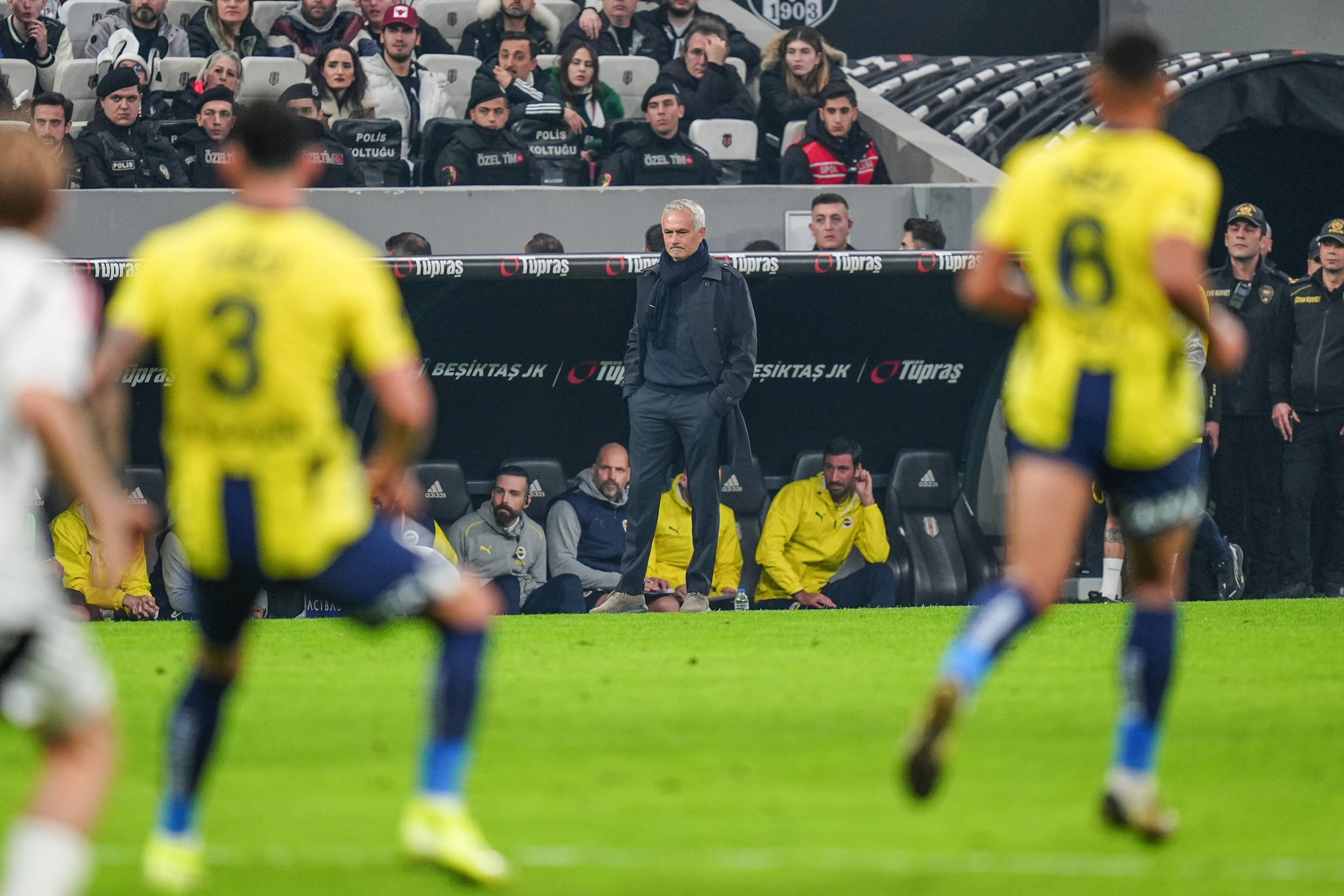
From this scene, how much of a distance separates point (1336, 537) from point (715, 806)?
9879mm

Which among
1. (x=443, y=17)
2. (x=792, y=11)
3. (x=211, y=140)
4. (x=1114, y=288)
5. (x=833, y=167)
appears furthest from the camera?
(x=792, y=11)

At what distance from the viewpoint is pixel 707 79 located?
16.3 meters

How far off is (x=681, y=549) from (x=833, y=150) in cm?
359

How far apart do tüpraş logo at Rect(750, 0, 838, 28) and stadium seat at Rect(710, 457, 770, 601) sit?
7866 mm

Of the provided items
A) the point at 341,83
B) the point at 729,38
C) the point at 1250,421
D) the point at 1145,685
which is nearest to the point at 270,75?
the point at 341,83

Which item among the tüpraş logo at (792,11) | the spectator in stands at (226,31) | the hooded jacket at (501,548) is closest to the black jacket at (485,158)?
the spectator in stands at (226,31)

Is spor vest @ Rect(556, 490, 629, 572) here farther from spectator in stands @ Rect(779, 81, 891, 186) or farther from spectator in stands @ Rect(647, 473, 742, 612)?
spectator in stands @ Rect(779, 81, 891, 186)

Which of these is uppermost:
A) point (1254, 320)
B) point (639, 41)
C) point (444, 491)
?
point (639, 41)

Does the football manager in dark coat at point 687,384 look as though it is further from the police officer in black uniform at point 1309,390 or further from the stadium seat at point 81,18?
the stadium seat at point 81,18

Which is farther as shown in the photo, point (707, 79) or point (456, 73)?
point (707, 79)

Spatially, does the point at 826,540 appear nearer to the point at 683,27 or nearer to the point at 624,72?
the point at 624,72

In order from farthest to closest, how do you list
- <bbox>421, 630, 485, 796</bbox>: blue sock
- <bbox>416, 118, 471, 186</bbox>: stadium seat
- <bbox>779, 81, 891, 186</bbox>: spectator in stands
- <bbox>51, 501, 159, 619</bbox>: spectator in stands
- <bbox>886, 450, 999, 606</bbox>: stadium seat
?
<bbox>779, 81, 891, 186</bbox>: spectator in stands → <bbox>416, 118, 471, 186</bbox>: stadium seat → <bbox>886, 450, 999, 606</bbox>: stadium seat → <bbox>51, 501, 159, 619</bbox>: spectator in stands → <bbox>421, 630, 485, 796</bbox>: blue sock

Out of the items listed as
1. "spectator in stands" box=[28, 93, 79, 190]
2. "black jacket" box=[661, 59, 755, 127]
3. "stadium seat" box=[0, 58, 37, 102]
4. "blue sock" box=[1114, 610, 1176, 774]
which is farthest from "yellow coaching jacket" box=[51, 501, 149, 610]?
"blue sock" box=[1114, 610, 1176, 774]

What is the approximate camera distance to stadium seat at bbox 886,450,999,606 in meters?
14.3
